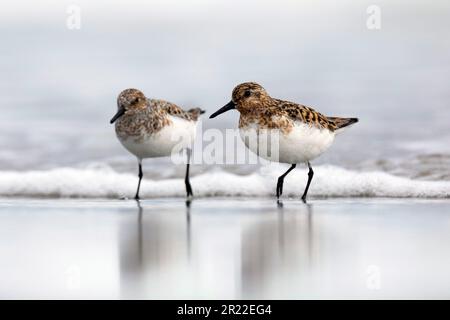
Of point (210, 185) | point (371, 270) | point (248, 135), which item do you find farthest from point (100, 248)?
point (210, 185)

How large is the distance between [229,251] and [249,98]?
2.84 metres

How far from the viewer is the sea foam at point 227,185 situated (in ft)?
27.2

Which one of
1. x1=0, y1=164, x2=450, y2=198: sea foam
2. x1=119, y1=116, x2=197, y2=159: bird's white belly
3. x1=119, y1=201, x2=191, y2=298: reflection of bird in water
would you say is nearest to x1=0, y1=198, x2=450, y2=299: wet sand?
x1=119, y1=201, x2=191, y2=298: reflection of bird in water

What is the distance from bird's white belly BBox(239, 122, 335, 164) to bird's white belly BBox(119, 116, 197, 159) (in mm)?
1065

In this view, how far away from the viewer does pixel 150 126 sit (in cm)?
854

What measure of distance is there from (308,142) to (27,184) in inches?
125

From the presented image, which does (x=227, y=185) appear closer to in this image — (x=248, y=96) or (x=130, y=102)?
(x=248, y=96)

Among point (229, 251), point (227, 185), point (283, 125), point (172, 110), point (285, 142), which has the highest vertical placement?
point (172, 110)

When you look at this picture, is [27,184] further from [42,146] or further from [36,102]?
[36,102]

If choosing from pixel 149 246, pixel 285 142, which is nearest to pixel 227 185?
pixel 285 142

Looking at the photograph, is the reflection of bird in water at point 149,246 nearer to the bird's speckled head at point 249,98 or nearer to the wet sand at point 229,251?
the wet sand at point 229,251

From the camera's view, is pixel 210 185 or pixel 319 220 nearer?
pixel 319 220

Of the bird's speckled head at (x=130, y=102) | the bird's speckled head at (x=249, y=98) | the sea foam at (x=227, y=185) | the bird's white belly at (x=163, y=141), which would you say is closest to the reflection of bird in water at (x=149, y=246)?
the bird's speckled head at (x=249, y=98)

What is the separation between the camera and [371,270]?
4824mm
